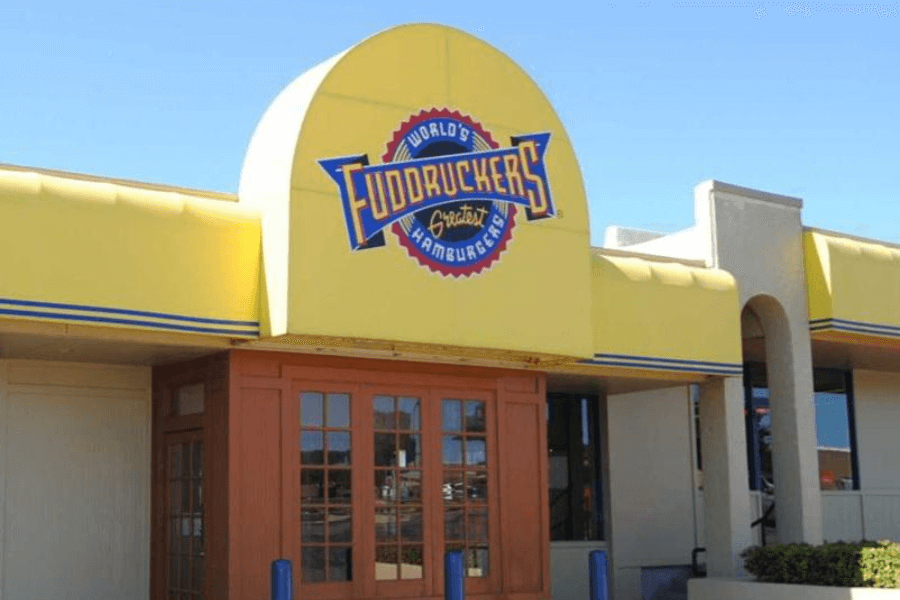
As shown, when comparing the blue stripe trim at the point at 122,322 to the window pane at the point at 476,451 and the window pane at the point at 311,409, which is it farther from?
the window pane at the point at 476,451

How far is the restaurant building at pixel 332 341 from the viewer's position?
42.3ft

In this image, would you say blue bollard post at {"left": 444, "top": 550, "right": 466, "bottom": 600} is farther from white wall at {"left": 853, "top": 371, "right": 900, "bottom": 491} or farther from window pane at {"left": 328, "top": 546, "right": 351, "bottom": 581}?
white wall at {"left": 853, "top": 371, "right": 900, "bottom": 491}

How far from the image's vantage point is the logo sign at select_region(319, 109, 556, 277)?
13672 millimetres

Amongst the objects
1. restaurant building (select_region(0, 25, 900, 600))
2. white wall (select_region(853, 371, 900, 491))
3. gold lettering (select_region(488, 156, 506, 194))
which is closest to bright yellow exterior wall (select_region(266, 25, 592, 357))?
restaurant building (select_region(0, 25, 900, 600))

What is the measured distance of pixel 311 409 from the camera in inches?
556

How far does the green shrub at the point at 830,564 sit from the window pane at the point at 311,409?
6.68 m

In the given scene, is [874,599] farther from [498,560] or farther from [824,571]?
[498,560]

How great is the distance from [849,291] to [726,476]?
3447mm

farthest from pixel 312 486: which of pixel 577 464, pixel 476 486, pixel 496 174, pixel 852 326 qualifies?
pixel 852 326

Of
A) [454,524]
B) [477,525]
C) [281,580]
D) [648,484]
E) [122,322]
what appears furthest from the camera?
[648,484]

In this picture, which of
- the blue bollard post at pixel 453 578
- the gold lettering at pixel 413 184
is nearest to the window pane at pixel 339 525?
the blue bollard post at pixel 453 578

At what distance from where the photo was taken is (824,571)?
55.1 feet

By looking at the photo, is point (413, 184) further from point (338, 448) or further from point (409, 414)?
point (338, 448)

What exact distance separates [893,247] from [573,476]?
6188mm
